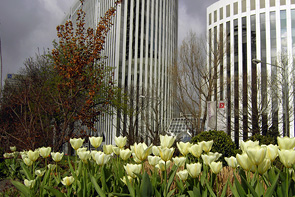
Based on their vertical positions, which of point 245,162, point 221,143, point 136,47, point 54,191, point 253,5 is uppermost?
point 253,5

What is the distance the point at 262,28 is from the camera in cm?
4800

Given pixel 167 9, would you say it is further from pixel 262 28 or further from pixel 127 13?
pixel 262 28

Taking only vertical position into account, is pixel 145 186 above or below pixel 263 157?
below

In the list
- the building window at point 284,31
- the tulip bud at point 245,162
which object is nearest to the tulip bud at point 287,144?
the tulip bud at point 245,162

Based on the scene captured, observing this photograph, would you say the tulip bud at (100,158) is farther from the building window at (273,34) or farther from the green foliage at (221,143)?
the building window at (273,34)

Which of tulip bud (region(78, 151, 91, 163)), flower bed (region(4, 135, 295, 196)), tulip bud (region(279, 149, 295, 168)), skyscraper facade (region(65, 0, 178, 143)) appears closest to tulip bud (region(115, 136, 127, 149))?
flower bed (region(4, 135, 295, 196))

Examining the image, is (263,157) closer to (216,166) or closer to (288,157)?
(288,157)

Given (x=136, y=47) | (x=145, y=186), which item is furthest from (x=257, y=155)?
(x=136, y=47)

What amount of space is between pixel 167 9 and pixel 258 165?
65622 millimetres

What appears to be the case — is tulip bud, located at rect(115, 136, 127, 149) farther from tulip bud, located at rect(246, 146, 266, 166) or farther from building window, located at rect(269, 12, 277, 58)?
building window, located at rect(269, 12, 277, 58)

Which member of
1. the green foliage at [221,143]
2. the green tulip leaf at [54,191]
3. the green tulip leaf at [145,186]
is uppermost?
the green tulip leaf at [145,186]

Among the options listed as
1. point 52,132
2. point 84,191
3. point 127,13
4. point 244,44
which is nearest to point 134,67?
point 127,13

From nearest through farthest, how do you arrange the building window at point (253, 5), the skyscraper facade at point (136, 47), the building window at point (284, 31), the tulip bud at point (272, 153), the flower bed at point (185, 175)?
1. the flower bed at point (185, 175)
2. the tulip bud at point (272, 153)
3. the building window at point (284, 31)
4. the building window at point (253, 5)
5. the skyscraper facade at point (136, 47)

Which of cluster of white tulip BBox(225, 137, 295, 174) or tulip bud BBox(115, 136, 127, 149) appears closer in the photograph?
cluster of white tulip BBox(225, 137, 295, 174)
